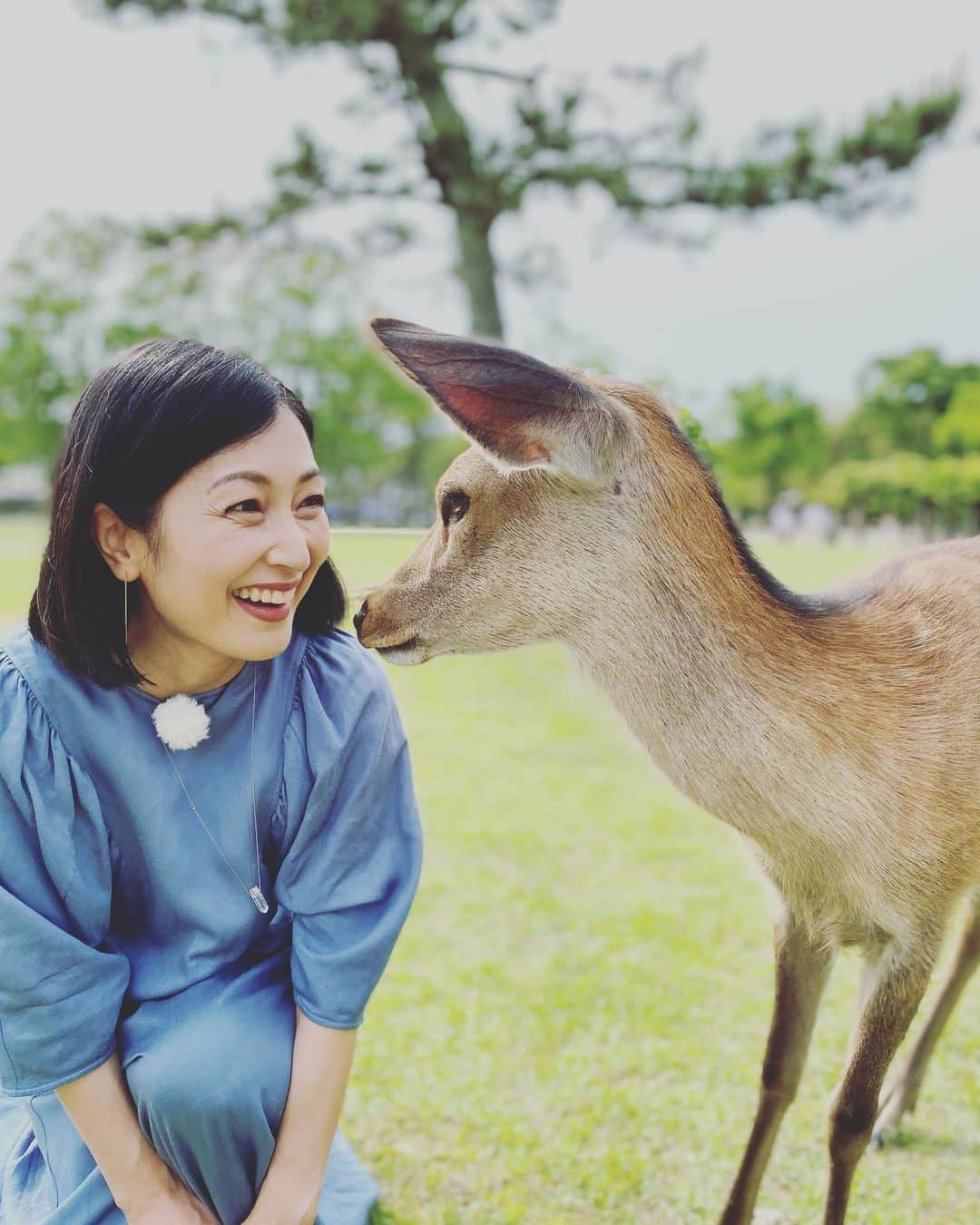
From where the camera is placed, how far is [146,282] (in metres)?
14.6

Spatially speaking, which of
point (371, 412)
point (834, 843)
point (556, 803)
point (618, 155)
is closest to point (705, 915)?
point (556, 803)

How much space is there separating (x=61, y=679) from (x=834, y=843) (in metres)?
1.49

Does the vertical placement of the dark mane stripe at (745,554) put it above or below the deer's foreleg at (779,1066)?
above

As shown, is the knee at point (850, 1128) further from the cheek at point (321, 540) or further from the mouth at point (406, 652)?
the cheek at point (321, 540)

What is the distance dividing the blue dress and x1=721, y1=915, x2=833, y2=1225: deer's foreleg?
0.96 meters

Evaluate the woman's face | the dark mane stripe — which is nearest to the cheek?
the woman's face

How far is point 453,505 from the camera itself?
7.66 ft

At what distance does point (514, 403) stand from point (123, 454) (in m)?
0.69

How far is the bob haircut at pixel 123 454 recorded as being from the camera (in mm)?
1819

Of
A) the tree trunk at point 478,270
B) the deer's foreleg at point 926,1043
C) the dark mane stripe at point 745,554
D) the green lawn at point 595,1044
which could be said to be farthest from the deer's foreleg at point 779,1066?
the tree trunk at point 478,270

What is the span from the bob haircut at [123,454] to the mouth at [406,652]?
59 cm

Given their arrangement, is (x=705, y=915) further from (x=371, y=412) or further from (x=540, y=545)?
(x=371, y=412)

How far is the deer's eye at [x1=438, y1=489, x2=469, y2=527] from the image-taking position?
7.59 feet

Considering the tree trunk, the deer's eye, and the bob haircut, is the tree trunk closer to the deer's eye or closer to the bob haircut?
the deer's eye
